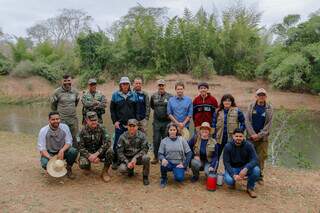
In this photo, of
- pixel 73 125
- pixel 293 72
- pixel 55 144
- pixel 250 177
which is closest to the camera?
pixel 250 177

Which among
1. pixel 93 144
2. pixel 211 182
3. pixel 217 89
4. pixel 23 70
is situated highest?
pixel 23 70

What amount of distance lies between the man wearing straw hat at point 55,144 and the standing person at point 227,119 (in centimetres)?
221

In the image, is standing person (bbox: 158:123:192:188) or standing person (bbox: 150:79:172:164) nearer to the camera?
standing person (bbox: 158:123:192:188)

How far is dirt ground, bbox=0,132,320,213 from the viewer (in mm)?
5035

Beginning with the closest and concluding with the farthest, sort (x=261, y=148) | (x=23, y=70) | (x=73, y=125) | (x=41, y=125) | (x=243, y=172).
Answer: (x=243, y=172) → (x=261, y=148) → (x=73, y=125) → (x=41, y=125) → (x=23, y=70)

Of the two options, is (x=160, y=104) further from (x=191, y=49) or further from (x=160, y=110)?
(x=191, y=49)

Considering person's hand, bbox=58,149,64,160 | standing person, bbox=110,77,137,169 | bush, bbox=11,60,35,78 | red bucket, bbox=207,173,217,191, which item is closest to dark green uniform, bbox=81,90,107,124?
standing person, bbox=110,77,137,169

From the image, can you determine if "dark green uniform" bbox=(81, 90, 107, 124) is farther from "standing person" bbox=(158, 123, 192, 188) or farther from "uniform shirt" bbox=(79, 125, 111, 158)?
"standing person" bbox=(158, 123, 192, 188)

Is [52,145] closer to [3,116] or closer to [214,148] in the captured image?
[214,148]

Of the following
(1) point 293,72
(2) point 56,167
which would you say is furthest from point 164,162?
(1) point 293,72

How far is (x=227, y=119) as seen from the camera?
591cm

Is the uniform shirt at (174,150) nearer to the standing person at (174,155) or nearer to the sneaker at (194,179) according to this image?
the standing person at (174,155)

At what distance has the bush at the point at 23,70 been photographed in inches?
1075

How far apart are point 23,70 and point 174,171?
24.0 m
